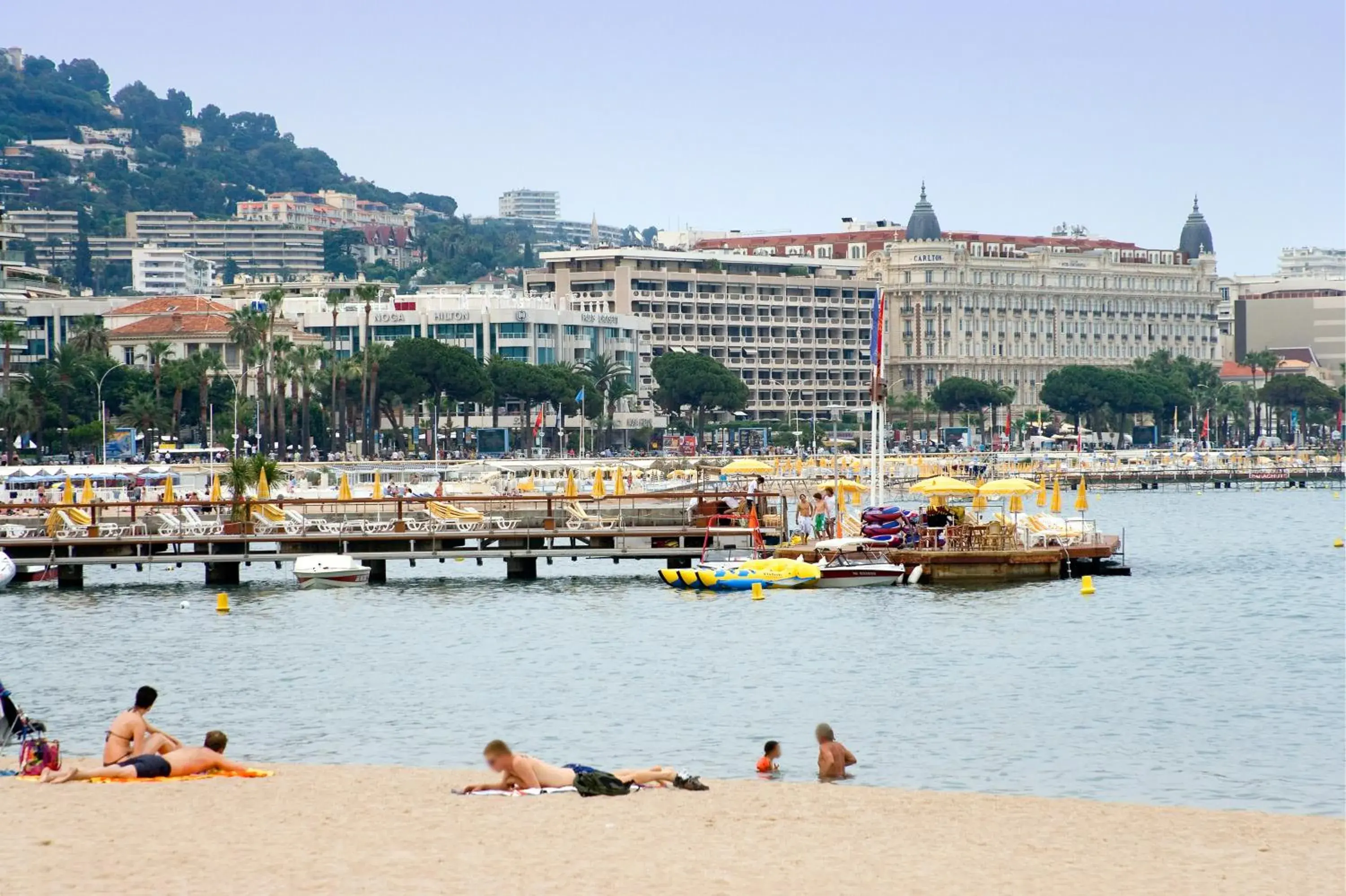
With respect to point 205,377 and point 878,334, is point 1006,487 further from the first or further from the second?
point 205,377

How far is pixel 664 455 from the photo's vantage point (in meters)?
173

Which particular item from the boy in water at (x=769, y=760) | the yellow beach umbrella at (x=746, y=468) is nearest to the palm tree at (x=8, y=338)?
the yellow beach umbrella at (x=746, y=468)

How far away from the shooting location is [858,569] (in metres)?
57.7

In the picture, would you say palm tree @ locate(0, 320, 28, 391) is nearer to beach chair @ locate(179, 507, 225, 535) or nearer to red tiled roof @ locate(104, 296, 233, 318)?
red tiled roof @ locate(104, 296, 233, 318)

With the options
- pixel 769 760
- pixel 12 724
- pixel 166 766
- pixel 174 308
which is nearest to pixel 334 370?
pixel 174 308

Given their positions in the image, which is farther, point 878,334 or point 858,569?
point 878,334

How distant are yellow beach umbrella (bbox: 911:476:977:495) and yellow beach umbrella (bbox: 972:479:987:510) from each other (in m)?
0.25

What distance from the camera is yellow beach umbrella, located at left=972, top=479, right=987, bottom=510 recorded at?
6296 centimetres

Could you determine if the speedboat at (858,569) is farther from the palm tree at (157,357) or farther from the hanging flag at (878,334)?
the palm tree at (157,357)

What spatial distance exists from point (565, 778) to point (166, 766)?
5.15 metres

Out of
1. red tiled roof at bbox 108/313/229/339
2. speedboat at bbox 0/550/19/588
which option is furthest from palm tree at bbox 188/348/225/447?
speedboat at bbox 0/550/19/588

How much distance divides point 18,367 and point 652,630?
347 ft

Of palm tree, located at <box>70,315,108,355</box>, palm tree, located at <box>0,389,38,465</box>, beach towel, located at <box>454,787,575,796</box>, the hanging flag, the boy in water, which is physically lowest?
the boy in water

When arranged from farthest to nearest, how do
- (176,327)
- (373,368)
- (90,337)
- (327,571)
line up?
(176,327) → (373,368) → (90,337) → (327,571)
